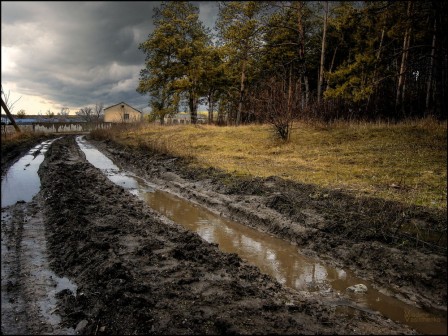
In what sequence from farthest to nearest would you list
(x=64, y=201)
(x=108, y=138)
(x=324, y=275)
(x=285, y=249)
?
1. (x=108, y=138)
2. (x=64, y=201)
3. (x=285, y=249)
4. (x=324, y=275)

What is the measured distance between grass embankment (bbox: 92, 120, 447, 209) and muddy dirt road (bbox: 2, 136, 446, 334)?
2341mm

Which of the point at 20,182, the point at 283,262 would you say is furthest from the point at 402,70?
the point at 20,182

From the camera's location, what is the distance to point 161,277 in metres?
4.55

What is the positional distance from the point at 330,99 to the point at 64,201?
61.7ft

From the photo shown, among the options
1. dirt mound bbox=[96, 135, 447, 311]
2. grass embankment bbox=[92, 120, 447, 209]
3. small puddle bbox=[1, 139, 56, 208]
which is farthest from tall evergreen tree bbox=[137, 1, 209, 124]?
dirt mound bbox=[96, 135, 447, 311]

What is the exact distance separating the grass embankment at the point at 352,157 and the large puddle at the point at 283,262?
2.65m

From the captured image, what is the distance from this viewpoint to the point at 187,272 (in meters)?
4.71

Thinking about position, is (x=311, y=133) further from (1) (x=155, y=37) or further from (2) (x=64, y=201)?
(1) (x=155, y=37)

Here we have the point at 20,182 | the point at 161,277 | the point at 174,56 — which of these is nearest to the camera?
the point at 161,277

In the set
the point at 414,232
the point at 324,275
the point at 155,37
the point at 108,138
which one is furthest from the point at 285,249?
the point at 155,37

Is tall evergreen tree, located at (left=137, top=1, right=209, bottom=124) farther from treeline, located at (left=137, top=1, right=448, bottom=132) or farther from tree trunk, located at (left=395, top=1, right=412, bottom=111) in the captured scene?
tree trunk, located at (left=395, top=1, right=412, bottom=111)

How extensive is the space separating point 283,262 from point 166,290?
7.82 ft

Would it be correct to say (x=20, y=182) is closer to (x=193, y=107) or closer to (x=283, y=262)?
(x=283, y=262)

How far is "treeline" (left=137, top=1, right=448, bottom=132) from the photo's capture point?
1641 centimetres
